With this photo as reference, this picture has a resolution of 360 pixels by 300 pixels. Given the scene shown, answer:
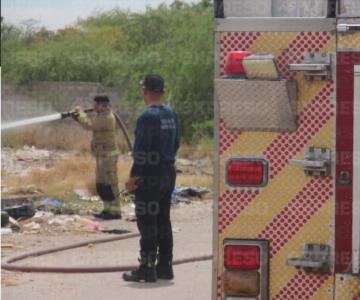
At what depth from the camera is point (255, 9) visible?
492 centimetres

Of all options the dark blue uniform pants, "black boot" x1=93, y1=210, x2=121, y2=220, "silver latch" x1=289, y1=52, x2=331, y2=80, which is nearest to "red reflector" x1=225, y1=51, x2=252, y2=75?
"silver latch" x1=289, y1=52, x2=331, y2=80

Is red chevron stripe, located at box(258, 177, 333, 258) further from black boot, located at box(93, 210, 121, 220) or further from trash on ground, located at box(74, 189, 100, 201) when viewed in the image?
trash on ground, located at box(74, 189, 100, 201)

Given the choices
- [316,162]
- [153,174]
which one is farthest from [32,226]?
[316,162]

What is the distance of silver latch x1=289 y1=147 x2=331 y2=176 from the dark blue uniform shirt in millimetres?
3516

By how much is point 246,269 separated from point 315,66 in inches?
40.6

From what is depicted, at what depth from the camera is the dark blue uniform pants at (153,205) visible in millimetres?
8570

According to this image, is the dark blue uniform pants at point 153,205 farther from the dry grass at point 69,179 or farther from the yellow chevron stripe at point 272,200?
the dry grass at point 69,179

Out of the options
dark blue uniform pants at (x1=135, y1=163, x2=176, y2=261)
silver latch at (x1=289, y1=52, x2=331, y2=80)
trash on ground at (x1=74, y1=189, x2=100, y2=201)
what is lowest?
trash on ground at (x1=74, y1=189, x2=100, y2=201)

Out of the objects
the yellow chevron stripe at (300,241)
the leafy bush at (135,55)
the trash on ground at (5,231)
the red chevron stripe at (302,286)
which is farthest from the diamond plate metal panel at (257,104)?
the leafy bush at (135,55)

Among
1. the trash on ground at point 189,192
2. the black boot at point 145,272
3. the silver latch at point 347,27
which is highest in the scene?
the silver latch at point 347,27

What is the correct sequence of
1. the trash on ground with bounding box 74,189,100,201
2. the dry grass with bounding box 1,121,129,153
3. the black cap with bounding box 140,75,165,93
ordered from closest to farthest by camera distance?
the black cap with bounding box 140,75,165,93
the trash on ground with bounding box 74,189,100,201
the dry grass with bounding box 1,121,129,153

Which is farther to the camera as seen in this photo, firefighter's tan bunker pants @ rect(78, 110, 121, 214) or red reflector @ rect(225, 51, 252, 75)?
firefighter's tan bunker pants @ rect(78, 110, 121, 214)

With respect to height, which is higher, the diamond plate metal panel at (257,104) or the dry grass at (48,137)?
the diamond plate metal panel at (257,104)

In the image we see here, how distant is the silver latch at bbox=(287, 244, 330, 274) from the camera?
16.0 ft
